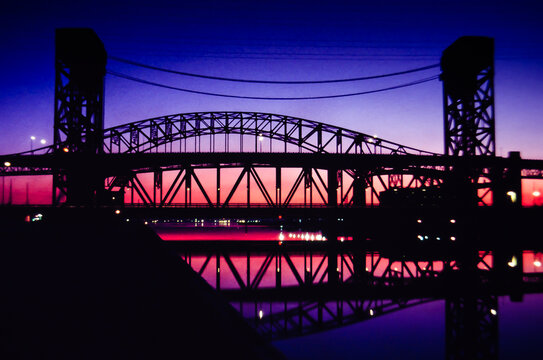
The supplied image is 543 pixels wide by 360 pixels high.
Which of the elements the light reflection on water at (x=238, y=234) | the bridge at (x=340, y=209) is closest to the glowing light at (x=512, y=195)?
the bridge at (x=340, y=209)

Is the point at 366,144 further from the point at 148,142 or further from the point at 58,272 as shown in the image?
the point at 58,272

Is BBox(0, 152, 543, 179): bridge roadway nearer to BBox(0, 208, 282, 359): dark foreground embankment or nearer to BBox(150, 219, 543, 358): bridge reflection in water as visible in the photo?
BBox(150, 219, 543, 358): bridge reflection in water

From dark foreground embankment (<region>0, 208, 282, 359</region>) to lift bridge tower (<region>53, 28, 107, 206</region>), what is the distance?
2464 centimetres

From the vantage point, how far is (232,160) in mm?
30531

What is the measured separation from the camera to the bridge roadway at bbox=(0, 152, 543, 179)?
2910 cm

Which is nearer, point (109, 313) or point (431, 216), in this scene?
point (109, 313)

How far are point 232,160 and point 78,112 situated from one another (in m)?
16.3

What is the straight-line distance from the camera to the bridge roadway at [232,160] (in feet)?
95.5

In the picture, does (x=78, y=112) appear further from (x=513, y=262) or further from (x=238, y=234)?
(x=513, y=262)

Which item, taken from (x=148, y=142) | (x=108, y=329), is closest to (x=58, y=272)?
(x=108, y=329)

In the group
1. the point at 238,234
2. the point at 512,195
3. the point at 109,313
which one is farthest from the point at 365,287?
the point at 238,234

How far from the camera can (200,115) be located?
4603 cm

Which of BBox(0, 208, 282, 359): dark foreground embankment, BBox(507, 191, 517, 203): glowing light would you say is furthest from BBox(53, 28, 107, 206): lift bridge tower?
BBox(507, 191, 517, 203): glowing light

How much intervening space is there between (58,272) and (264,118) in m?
42.2
